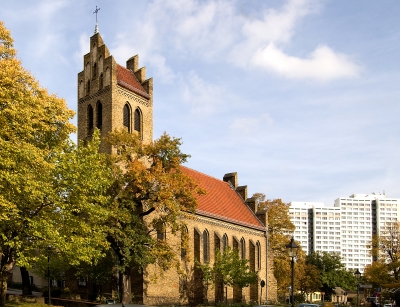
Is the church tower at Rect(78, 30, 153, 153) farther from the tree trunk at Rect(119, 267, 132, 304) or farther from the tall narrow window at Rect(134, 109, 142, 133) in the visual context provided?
the tree trunk at Rect(119, 267, 132, 304)

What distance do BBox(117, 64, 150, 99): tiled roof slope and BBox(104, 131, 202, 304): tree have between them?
10488mm

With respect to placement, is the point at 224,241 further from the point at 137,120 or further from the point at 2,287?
the point at 2,287

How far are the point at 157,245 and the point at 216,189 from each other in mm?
21283

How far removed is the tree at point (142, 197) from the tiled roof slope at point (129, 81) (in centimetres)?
1049

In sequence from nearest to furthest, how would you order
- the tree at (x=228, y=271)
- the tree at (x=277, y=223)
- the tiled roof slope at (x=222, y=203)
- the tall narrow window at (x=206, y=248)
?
the tree at (x=228, y=271) < the tall narrow window at (x=206, y=248) < the tiled roof slope at (x=222, y=203) < the tree at (x=277, y=223)

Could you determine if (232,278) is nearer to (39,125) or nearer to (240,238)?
(240,238)

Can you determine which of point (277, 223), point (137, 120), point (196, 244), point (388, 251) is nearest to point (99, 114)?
point (137, 120)

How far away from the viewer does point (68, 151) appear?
88.1 feet

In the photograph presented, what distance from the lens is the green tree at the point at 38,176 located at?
22641mm

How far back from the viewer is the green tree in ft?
74.3

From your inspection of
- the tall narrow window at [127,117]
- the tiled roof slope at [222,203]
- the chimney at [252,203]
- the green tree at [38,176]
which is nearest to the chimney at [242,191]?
the tiled roof slope at [222,203]

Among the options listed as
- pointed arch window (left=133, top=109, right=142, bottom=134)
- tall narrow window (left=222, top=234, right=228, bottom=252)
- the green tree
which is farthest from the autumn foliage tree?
the green tree

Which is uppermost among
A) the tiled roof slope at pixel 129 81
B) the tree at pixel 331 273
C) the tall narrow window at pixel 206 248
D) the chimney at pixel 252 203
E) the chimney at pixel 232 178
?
the tiled roof slope at pixel 129 81

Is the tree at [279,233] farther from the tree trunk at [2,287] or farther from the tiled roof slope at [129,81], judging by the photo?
the tree trunk at [2,287]
